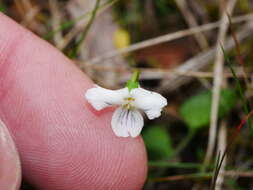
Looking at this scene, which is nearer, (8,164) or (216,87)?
(8,164)

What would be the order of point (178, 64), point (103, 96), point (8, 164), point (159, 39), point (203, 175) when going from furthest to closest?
point (178, 64)
point (159, 39)
point (203, 175)
point (103, 96)
point (8, 164)

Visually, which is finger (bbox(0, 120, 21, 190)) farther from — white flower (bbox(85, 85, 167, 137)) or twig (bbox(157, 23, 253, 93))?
twig (bbox(157, 23, 253, 93))

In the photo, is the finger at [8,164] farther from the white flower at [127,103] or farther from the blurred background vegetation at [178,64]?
the blurred background vegetation at [178,64]

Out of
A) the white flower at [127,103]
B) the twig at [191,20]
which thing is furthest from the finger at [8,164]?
the twig at [191,20]

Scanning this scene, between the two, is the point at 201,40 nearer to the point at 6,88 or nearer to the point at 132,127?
the point at 132,127

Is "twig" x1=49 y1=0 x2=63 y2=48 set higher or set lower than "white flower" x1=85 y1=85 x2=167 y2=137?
higher

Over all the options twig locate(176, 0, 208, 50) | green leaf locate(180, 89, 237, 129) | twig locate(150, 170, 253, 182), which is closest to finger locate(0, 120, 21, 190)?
twig locate(150, 170, 253, 182)

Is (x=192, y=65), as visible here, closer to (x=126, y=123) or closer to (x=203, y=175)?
(x=203, y=175)

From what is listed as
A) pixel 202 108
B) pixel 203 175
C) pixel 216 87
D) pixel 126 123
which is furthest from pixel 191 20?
pixel 126 123
